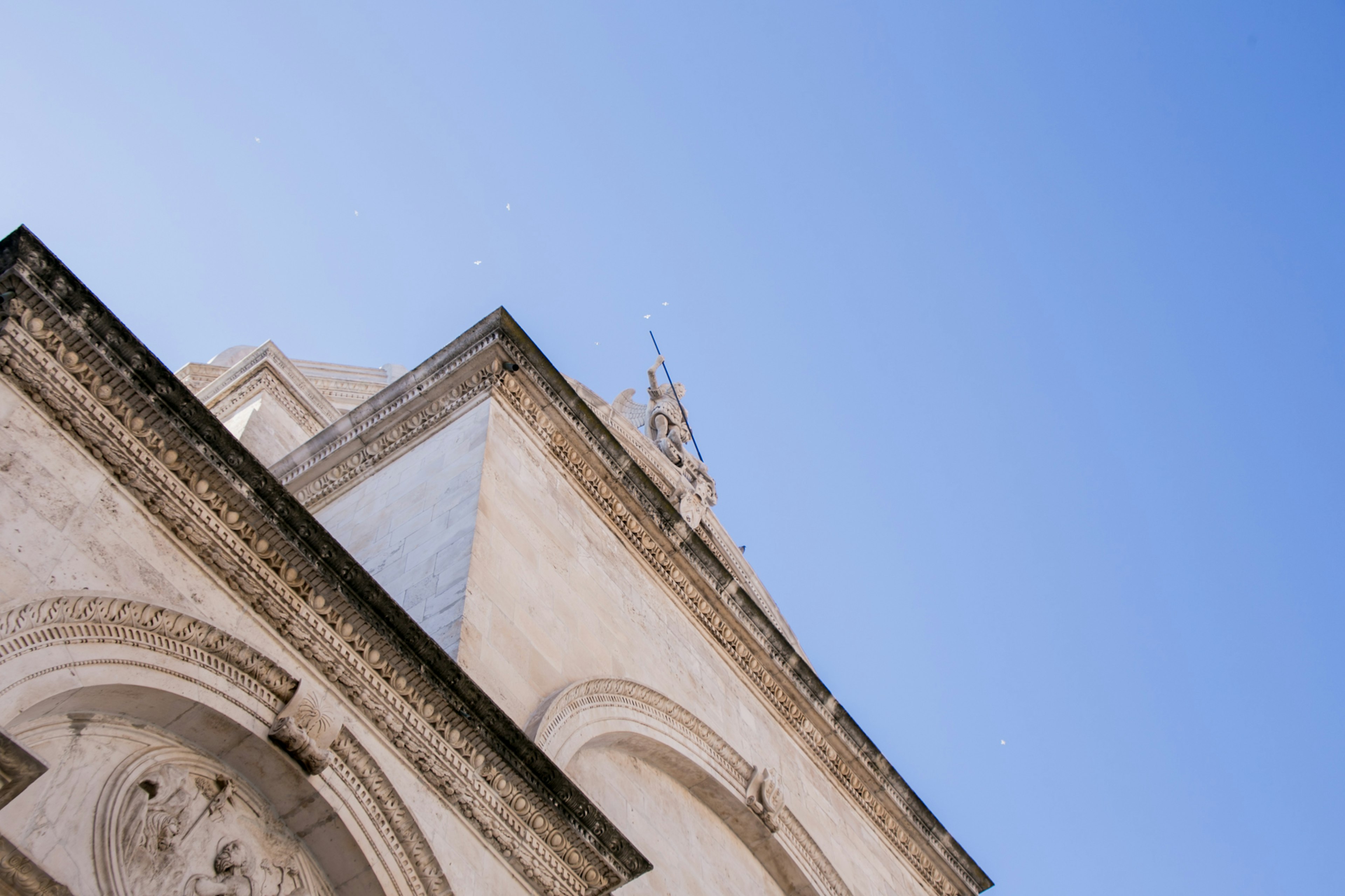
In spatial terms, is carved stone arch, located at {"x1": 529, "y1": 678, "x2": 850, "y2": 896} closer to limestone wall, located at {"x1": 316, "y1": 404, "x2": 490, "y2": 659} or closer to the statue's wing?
limestone wall, located at {"x1": 316, "y1": 404, "x2": 490, "y2": 659}

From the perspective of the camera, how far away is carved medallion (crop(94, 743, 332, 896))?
540cm

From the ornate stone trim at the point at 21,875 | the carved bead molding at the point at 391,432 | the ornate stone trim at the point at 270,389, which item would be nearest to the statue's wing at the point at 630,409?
the ornate stone trim at the point at 270,389

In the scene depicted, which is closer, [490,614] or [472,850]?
[472,850]

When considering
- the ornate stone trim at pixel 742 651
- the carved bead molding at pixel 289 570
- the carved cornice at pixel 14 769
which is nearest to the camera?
the carved cornice at pixel 14 769

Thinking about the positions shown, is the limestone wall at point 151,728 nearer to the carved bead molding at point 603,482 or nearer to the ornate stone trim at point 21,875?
the ornate stone trim at point 21,875

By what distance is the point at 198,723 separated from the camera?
232 inches

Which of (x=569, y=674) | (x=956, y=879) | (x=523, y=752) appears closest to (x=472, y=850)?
(x=523, y=752)

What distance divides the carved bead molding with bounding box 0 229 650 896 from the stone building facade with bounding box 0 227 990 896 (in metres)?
0.01

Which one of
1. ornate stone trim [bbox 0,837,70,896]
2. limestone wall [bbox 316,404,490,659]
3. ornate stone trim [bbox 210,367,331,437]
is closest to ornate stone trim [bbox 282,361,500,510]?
limestone wall [bbox 316,404,490,659]

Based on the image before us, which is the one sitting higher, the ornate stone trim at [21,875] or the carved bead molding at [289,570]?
the carved bead molding at [289,570]

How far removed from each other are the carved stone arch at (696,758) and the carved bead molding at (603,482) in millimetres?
1525

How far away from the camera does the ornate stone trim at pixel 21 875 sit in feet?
15.6

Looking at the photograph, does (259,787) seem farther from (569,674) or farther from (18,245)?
(569,674)

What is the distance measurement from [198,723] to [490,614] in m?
2.97
